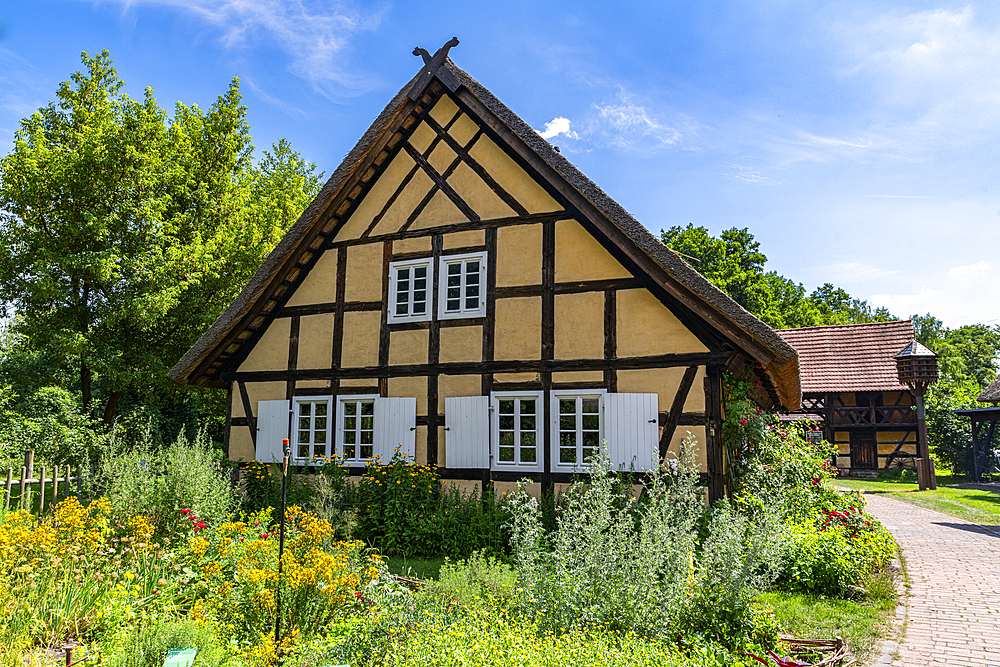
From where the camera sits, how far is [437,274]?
417 inches

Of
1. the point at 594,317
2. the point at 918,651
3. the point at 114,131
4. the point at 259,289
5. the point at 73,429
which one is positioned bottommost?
the point at 918,651

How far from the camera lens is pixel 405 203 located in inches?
435

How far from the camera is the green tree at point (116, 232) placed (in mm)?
12977

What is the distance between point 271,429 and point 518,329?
4751 mm

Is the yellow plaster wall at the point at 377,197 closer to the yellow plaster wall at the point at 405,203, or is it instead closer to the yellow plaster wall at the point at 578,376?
the yellow plaster wall at the point at 405,203

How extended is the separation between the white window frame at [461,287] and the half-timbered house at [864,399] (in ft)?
57.1

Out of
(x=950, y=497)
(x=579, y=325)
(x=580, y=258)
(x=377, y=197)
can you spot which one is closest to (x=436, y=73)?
(x=377, y=197)

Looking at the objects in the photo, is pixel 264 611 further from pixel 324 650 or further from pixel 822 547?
pixel 822 547

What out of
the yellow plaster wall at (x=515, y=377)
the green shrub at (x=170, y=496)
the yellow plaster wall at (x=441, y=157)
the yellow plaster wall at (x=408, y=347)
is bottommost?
→ the green shrub at (x=170, y=496)

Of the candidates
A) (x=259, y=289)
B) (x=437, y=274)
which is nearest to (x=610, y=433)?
(x=437, y=274)

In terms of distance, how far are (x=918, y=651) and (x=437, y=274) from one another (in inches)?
307

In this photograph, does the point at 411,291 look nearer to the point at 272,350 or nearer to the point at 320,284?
the point at 320,284

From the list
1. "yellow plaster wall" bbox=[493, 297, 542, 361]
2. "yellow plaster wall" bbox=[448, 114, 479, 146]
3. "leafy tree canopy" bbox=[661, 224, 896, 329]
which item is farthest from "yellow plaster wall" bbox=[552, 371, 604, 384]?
"leafy tree canopy" bbox=[661, 224, 896, 329]

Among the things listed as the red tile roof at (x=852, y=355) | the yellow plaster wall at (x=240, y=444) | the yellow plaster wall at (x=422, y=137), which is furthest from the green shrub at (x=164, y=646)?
the red tile roof at (x=852, y=355)
